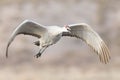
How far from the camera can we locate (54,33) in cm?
1767

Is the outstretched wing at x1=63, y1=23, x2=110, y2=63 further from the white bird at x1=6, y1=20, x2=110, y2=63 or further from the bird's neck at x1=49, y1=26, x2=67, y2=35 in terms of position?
the bird's neck at x1=49, y1=26, x2=67, y2=35

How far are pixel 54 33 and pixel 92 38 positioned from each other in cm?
134

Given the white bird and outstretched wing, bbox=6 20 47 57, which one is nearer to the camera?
the white bird

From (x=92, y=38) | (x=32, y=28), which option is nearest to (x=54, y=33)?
(x=32, y=28)

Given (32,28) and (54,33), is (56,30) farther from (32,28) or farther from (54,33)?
(32,28)

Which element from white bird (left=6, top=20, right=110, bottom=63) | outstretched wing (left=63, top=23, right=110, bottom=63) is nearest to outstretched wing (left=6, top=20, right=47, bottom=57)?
white bird (left=6, top=20, right=110, bottom=63)

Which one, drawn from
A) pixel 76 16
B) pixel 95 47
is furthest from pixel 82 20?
pixel 95 47

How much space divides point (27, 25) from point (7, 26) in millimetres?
11622

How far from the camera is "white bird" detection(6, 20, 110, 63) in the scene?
58.0ft

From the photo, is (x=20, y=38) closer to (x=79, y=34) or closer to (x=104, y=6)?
(x=104, y=6)

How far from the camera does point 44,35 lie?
18.0m

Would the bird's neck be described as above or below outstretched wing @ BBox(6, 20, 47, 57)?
below

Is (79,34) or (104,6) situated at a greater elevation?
(104,6)

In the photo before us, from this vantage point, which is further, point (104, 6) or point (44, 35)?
point (104, 6)
